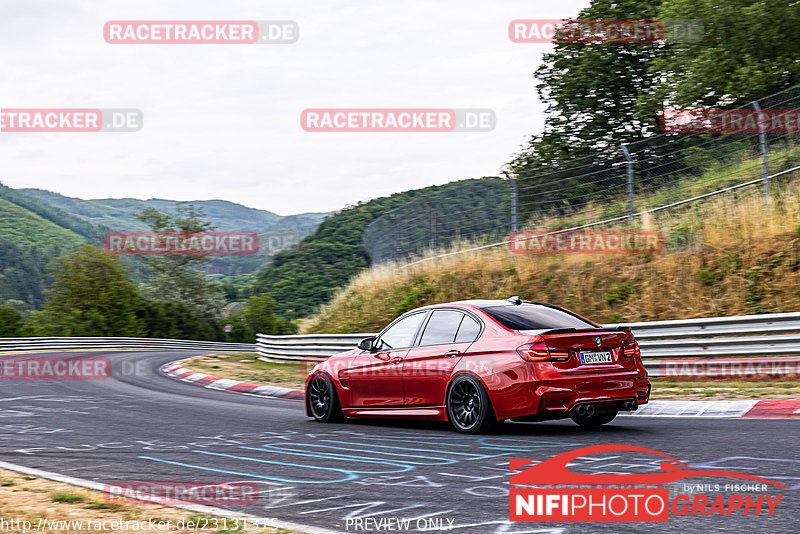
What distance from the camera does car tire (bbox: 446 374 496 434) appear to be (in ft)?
27.2

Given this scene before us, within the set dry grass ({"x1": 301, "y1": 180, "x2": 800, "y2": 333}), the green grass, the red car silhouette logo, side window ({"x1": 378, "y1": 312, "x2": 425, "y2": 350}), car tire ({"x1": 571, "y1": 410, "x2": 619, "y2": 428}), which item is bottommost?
car tire ({"x1": 571, "y1": 410, "x2": 619, "y2": 428})

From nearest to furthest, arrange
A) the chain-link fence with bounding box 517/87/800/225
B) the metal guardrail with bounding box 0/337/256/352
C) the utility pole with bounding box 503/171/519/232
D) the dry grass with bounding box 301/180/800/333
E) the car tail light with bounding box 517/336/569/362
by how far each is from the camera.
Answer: the car tail light with bounding box 517/336/569/362
the dry grass with bounding box 301/180/800/333
the chain-link fence with bounding box 517/87/800/225
the utility pole with bounding box 503/171/519/232
the metal guardrail with bounding box 0/337/256/352

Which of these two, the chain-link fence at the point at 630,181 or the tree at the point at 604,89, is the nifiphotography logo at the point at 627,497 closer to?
the chain-link fence at the point at 630,181

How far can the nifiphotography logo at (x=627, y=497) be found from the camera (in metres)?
4.78

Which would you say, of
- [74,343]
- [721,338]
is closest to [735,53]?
[721,338]

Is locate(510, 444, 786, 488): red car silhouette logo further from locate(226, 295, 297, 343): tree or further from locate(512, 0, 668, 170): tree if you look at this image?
locate(226, 295, 297, 343): tree

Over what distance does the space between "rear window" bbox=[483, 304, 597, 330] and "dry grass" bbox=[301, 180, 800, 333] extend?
6402 mm

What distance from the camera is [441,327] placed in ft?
30.8

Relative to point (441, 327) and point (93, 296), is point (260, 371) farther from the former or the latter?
point (93, 296)

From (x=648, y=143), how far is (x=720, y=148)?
155cm

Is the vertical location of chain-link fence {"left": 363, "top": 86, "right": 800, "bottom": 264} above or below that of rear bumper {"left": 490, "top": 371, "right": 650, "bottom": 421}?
above

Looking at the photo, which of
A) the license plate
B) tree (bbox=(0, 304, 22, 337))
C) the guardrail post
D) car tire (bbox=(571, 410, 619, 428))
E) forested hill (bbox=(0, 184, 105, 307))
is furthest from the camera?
forested hill (bbox=(0, 184, 105, 307))

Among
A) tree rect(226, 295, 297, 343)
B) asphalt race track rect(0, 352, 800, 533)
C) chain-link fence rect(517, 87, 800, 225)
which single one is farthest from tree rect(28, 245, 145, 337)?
asphalt race track rect(0, 352, 800, 533)

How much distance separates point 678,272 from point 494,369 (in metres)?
8.95
